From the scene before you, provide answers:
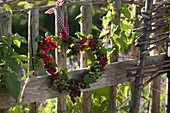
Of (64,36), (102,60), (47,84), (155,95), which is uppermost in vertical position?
(64,36)

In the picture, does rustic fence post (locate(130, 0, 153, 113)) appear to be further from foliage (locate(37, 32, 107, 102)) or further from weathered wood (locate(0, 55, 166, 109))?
foliage (locate(37, 32, 107, 102))

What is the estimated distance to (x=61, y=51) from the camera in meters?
2.39

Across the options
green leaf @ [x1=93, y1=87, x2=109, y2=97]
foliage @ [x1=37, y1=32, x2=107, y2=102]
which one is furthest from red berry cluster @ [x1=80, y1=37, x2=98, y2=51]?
green leaf @ [x1=93, y1=87, x2=109, y2=97]

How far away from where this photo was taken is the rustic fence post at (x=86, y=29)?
2.50 meters

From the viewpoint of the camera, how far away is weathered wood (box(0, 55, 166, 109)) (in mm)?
2191

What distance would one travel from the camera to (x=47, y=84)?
235cm

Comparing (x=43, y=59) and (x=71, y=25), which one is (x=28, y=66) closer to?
(x=43, y=59)

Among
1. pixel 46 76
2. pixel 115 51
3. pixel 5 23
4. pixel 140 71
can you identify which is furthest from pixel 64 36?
pixel 140 71

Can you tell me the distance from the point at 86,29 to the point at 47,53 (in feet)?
1.13

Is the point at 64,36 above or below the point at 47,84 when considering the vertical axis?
above

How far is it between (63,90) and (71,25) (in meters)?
6.34

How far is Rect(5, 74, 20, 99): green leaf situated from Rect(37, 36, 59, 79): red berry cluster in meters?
0.24

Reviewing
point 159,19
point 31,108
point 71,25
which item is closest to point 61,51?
point 31,108

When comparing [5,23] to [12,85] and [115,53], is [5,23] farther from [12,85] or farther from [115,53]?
[115,53]
